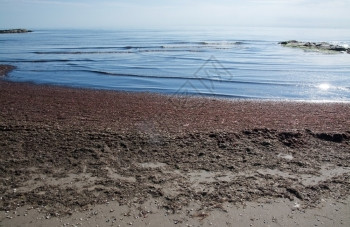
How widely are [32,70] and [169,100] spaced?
1532 centimetres

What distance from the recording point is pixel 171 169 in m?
6.75

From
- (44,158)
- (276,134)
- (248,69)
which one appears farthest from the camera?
(248,69)

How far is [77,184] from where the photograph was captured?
6113 millimetres

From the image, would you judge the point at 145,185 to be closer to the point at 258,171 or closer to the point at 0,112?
the point at 258,171

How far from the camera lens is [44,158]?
7.01 meters

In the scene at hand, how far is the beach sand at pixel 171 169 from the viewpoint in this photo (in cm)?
531

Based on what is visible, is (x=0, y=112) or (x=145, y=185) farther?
(x=0, y=112)

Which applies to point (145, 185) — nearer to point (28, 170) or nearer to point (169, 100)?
point (28, 170)

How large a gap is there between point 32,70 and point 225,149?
2128cm

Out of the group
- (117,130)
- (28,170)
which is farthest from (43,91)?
(28,170)

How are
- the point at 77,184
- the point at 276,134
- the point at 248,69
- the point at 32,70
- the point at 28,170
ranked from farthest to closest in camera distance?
1. the point at 248,69
2. the point at 32,70
3. the point at 276,134
4. the point at 28,170
5. the point at 77,184

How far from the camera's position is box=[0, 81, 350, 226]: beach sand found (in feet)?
17.4

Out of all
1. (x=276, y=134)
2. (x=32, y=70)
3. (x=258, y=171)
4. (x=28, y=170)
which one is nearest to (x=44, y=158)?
(x=28, y=170)

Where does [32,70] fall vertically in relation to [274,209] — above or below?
above
